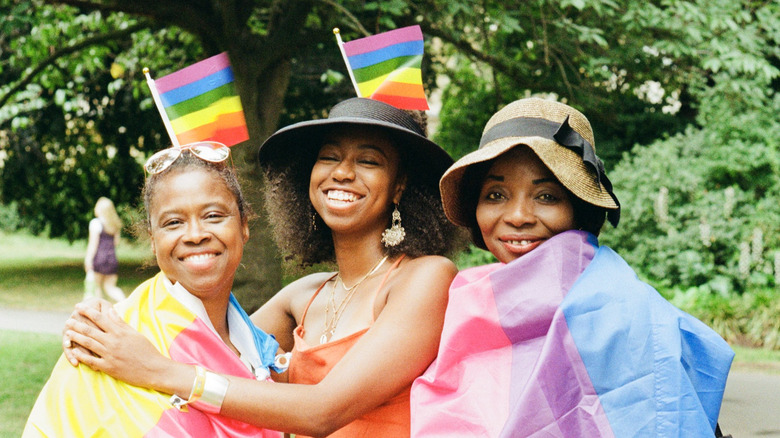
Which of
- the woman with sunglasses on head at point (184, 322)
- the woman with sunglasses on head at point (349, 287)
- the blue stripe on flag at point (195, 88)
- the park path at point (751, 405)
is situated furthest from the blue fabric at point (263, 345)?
the park path at point (751, 405)

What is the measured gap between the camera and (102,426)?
1.88 meters

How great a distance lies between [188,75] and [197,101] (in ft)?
0.28

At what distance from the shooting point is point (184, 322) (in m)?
2.08

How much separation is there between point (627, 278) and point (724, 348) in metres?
0.31

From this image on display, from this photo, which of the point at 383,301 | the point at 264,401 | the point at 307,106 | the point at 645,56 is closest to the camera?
the point at 264,401

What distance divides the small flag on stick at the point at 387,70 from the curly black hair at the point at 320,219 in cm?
21

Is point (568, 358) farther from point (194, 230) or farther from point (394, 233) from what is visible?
point (194, 230)

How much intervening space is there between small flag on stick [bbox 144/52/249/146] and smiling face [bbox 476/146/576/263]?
35.1 inches

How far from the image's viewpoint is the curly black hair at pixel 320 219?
2.65m

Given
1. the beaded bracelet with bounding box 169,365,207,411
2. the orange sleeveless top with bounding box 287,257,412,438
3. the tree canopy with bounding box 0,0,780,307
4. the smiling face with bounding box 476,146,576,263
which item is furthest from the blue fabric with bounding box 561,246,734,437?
the tree canopy with bounding box 0,0,780,307

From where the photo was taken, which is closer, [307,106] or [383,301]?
[383,301]

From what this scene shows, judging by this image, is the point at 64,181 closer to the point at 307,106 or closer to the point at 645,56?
the point at 307,106

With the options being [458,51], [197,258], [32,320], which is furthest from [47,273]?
[197,258]

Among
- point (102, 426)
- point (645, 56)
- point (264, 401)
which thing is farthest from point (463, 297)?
point (645, 56)
